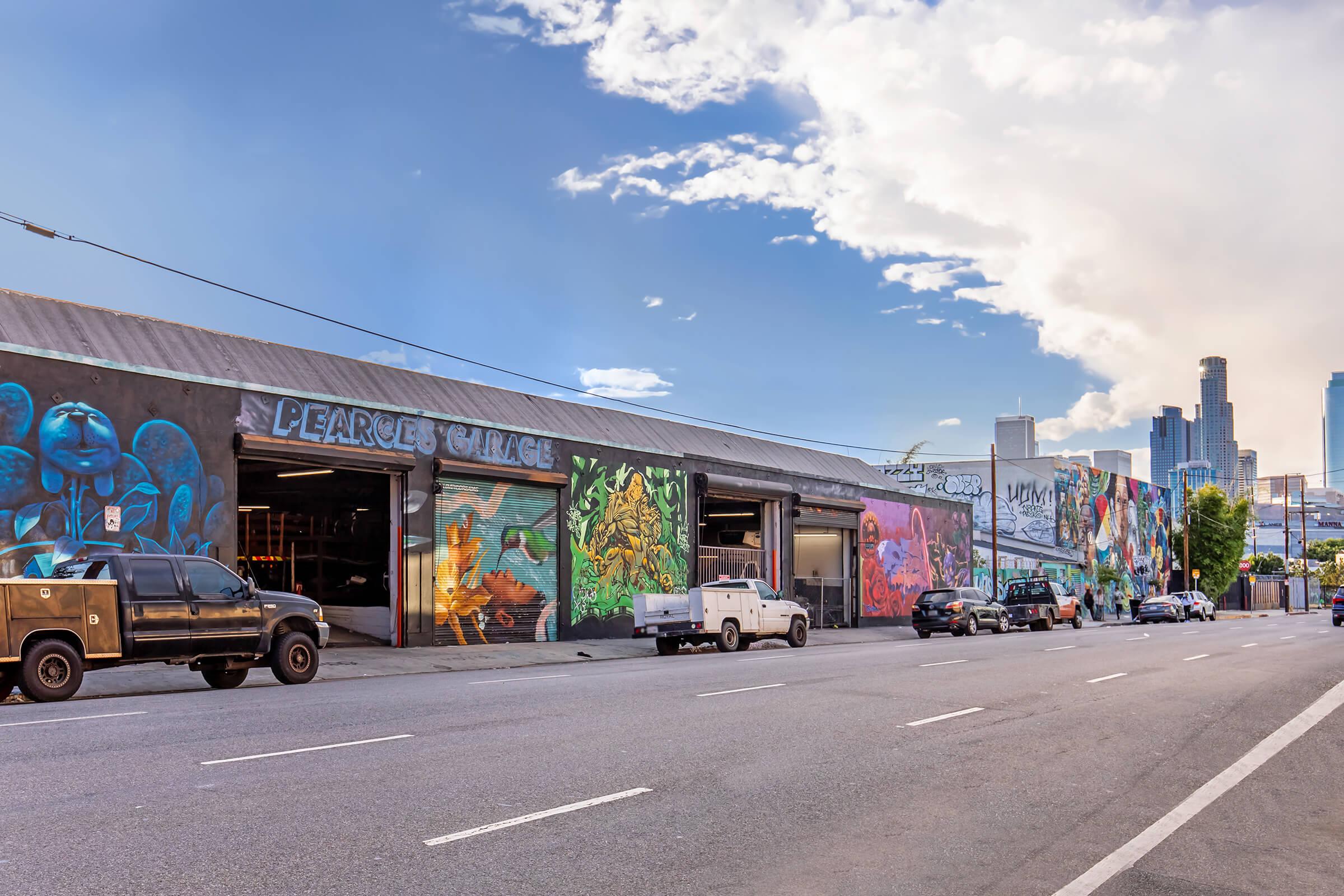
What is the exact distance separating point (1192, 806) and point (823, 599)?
111 feet

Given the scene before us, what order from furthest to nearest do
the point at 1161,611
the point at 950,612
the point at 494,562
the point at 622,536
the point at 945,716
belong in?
the point at 1161,611, the point at 950,612, the point at 622,536, the point at 494,562, the point at 945,716

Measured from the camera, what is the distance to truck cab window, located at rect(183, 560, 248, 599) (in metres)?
16.0

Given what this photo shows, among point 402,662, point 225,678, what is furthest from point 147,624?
point 402,662

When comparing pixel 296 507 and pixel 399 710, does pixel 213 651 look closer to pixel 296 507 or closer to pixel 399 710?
pixel 399 710

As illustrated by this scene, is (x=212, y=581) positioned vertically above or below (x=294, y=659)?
above

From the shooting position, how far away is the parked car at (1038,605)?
140 feet

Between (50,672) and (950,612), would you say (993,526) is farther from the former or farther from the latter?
(50,672)

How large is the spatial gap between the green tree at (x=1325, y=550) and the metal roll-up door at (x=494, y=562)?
16679cm

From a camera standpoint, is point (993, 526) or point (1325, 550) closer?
point (993, 526)

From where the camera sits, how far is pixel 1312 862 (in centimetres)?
654

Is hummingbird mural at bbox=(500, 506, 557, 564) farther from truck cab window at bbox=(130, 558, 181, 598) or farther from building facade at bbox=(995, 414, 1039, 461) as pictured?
building facade at bbox=(995, 414, 1039, 461)

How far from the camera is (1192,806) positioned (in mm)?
7988

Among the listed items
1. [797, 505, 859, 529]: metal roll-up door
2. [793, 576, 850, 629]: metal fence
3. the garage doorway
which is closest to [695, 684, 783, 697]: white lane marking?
the garage doorway

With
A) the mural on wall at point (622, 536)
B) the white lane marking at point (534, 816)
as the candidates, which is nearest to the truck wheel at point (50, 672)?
the white lane marking at point (534, 816)
